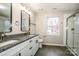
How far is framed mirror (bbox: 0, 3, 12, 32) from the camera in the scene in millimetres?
1779

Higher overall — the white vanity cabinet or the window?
the window

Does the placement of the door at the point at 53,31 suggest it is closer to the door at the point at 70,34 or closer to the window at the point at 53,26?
the window at the point at 53,26

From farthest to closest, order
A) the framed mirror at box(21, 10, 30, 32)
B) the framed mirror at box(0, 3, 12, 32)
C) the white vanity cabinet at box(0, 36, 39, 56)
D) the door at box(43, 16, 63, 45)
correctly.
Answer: the door at box(43, 16, 63, 45), the framed mirror at box(21, 10, 30, 32), the framed mirror at box(0, 3, 12, 32), the white vanity cabinet at box(0, 36, 39, 56)

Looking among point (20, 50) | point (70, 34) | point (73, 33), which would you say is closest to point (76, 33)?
point (73, 33)

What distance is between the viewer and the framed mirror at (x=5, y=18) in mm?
1779

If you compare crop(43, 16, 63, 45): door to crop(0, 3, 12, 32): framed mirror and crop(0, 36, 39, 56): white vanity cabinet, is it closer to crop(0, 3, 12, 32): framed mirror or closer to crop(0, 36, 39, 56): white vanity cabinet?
crop(0, 36, 39, 56): white vanity cabinet

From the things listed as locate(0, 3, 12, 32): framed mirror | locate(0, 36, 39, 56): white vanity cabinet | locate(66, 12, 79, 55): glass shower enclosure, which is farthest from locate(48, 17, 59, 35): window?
locate(0, 3, 12, 32): framed mirror

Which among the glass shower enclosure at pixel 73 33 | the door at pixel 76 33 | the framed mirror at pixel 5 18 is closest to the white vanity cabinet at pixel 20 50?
the framed mirror at pixel 5 18

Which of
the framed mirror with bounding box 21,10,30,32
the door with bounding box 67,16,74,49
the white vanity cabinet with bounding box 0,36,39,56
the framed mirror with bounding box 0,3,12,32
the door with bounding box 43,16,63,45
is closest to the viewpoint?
the white vanity cabinet with bounding box 0,36,39,56

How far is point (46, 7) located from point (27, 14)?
2.29ft

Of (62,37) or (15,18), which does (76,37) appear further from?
(15,18)

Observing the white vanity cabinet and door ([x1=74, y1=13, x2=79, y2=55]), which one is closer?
the white vanity cabinet

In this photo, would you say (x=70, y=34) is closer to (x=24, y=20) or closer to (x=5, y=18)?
(x=24, y=20)

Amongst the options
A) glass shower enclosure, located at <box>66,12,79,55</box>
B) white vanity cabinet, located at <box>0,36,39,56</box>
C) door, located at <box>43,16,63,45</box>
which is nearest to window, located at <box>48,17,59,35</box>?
door, located at <box>43,16,63,45</box>
